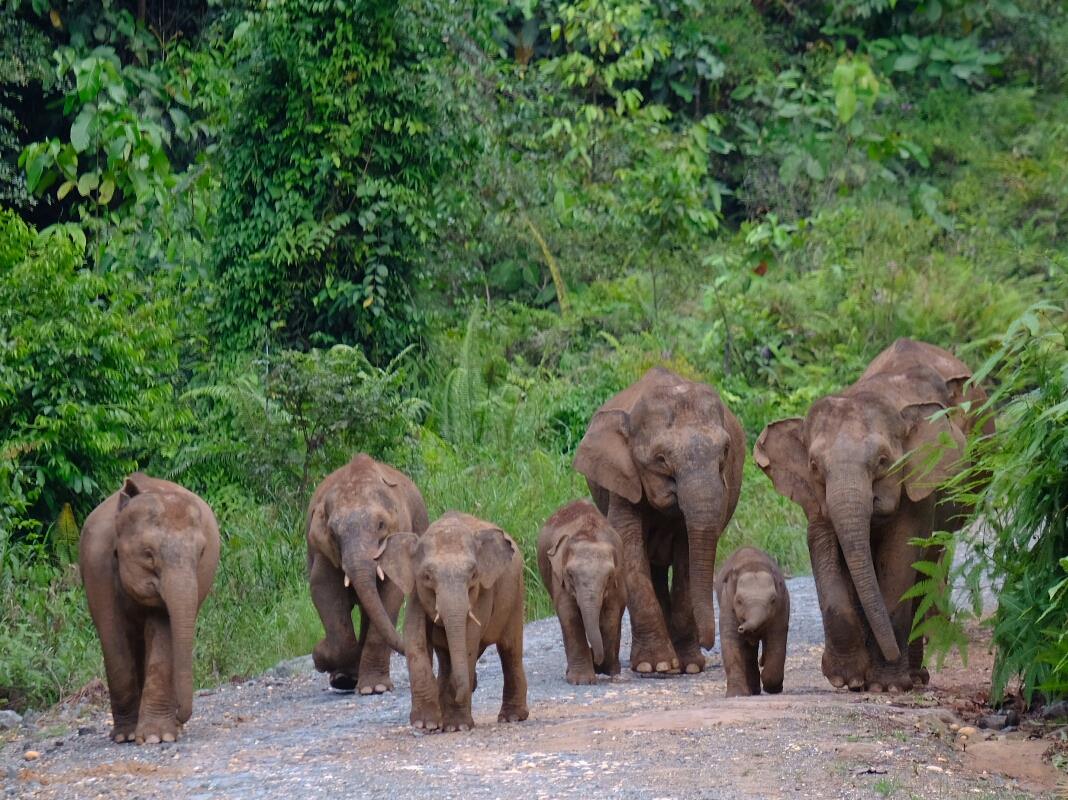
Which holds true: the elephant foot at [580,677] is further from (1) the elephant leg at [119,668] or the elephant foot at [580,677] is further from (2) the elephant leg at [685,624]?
(1) the elephant leg at [119,668]

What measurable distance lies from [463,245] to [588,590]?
12.1 m

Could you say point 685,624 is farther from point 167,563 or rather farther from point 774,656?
point 167,563

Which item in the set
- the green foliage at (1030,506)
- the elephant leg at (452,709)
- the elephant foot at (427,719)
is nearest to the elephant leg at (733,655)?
the green foliage at (1030,506)

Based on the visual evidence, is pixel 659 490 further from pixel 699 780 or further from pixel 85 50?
pixel 85 50

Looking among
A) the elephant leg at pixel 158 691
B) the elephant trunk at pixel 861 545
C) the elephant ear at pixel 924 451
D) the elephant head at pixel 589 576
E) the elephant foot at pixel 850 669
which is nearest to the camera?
the elephant leg at pixel 158 691

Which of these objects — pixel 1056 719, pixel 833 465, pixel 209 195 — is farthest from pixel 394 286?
pixel 1056 719

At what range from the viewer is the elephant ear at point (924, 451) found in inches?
440

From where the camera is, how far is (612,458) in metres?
13.1

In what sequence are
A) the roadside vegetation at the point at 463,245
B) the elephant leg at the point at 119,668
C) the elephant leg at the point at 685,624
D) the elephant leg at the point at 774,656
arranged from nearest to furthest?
1. the elephant leg at the point at 119,668
2. the elephant leg at the point at 774,656
3. the elephant leg at the point at 685,624
4. the roadside vegetation at the point at 463,245

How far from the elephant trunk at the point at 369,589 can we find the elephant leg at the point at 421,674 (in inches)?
60.9

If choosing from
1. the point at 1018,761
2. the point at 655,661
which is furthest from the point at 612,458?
the point at 1018,761

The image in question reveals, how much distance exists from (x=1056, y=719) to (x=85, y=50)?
60.6 feet

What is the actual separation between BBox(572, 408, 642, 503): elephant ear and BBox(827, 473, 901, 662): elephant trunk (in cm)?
224

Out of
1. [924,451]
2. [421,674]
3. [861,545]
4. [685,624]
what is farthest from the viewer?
[685,624]
